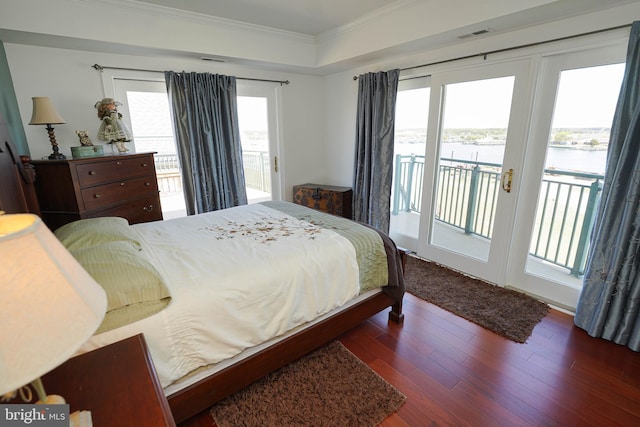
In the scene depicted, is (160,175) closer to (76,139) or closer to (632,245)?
(76,139)

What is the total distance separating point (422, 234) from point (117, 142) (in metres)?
3.32

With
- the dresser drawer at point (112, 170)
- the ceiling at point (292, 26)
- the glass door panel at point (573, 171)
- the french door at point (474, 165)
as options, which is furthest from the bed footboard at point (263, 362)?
the ceiling at point (292, 26)

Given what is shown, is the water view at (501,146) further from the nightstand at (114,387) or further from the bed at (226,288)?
the nightstand at (114,387)

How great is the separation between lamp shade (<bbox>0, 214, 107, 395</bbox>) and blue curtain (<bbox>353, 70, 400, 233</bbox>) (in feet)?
10.8

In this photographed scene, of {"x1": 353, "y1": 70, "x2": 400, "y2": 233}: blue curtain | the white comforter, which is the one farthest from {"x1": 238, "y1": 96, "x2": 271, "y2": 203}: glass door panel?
the white comforter

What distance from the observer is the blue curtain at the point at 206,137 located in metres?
3.21

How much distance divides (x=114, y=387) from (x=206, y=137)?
293 centimetres

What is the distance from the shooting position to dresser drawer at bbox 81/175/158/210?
7.74 ft

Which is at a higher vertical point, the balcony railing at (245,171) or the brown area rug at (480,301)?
the balcony railing at (245,171)

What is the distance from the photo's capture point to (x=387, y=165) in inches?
139

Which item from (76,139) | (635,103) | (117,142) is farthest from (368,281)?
(76,139)

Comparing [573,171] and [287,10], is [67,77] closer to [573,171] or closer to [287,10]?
[287,10]

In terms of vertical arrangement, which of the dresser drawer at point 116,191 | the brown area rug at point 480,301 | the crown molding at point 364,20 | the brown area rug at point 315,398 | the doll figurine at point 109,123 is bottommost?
the brown area rug at point 315,398

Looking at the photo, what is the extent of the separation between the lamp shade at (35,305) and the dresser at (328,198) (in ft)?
11.5
